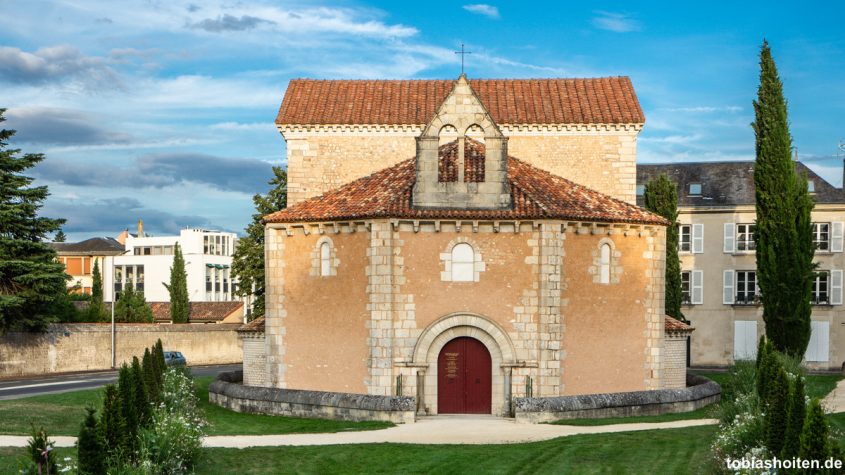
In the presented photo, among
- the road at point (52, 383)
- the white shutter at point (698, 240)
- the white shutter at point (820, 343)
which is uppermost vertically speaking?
the white shutter at point (698, 240)

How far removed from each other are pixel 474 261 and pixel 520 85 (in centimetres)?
1121

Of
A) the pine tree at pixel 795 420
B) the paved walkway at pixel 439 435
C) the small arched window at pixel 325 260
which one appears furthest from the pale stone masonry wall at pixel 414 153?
the pine tree at pixel 795 420

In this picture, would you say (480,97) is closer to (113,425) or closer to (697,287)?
(113,425)

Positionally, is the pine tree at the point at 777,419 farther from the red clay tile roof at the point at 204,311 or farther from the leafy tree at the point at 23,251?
the red clay tile roof at the point at 204,311

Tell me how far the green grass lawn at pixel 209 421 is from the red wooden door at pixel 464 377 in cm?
315

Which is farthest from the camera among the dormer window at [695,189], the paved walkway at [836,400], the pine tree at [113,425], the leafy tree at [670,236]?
the dormer window at [695,189]

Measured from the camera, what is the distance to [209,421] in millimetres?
26469

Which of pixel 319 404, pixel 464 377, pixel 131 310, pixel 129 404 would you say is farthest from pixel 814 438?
pixel 131 310

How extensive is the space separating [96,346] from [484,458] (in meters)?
39.4

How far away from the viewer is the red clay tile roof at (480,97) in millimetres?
35469

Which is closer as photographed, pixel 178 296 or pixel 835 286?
pixel 835 286

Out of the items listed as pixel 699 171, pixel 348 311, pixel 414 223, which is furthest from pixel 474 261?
pixel 699 171

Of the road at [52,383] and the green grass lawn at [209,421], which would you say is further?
the road at [52,383]

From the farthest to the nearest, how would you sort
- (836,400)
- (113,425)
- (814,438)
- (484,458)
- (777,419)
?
(836,400)
(484,458)
(113,425)
(777,419)
(814,438)
